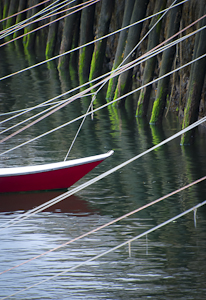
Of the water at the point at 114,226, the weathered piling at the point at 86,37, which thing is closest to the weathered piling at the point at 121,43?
the water at the point at 114,226

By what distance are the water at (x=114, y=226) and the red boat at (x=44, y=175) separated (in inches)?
5.5

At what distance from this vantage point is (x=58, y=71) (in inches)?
834

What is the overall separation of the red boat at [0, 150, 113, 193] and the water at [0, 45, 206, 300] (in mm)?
139

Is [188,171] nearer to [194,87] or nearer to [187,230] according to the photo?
[194,87]

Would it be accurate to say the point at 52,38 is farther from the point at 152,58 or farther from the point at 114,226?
the point at 114,226

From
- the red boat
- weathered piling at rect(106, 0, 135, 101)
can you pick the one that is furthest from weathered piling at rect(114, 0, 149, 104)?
the red boat

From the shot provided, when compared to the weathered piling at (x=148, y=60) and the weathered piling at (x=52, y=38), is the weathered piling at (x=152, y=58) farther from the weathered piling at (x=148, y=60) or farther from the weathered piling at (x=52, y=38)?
the weathered piling at (x=52, y=38)

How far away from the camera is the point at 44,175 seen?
364 inches

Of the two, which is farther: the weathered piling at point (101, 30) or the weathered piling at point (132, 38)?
the weathered piling at point (101, 30)

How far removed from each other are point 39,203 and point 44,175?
1.60 feet

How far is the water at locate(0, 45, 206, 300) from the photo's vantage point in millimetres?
6293

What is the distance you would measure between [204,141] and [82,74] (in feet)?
25.0

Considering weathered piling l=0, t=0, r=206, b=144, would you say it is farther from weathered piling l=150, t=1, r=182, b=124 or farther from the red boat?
the red boat

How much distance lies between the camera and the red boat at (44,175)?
9.16 metres
